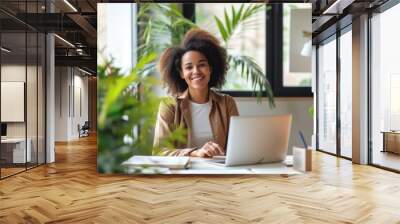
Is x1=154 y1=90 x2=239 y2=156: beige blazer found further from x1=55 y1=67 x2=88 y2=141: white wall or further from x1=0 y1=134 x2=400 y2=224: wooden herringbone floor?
x1=55 y1=67 x2=88 y2=141: white wall

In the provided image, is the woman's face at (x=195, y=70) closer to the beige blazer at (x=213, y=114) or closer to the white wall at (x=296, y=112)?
the beige blazer at (x=213, y=114)

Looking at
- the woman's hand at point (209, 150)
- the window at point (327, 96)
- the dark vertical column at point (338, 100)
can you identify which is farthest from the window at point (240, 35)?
the window at point (327, 96)

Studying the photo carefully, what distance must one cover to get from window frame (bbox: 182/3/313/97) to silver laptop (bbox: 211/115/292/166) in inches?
8.6

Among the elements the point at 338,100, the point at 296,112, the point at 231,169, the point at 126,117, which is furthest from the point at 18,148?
the point at 338,100

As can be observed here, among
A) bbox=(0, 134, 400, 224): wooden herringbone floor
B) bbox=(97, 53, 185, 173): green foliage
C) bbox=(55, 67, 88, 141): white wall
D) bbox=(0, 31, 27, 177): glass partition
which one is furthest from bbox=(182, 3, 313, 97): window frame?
bbox=(55, 67, 88, 141): white wall

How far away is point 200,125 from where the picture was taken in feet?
10.3

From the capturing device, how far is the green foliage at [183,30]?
9.64 feet

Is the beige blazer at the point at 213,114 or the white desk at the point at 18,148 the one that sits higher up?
the beige blazer at the point at 213,114

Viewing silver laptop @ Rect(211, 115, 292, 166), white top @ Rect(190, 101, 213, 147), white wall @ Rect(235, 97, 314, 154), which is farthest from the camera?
white top @ Rect(190, 101, 213, 147)

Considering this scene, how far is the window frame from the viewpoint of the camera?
117 inches

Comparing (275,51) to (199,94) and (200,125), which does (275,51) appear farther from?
(200,125)

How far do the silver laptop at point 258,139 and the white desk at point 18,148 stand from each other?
3.97m

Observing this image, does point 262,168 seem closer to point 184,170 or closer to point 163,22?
point 184,170

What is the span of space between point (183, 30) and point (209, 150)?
0.94m
